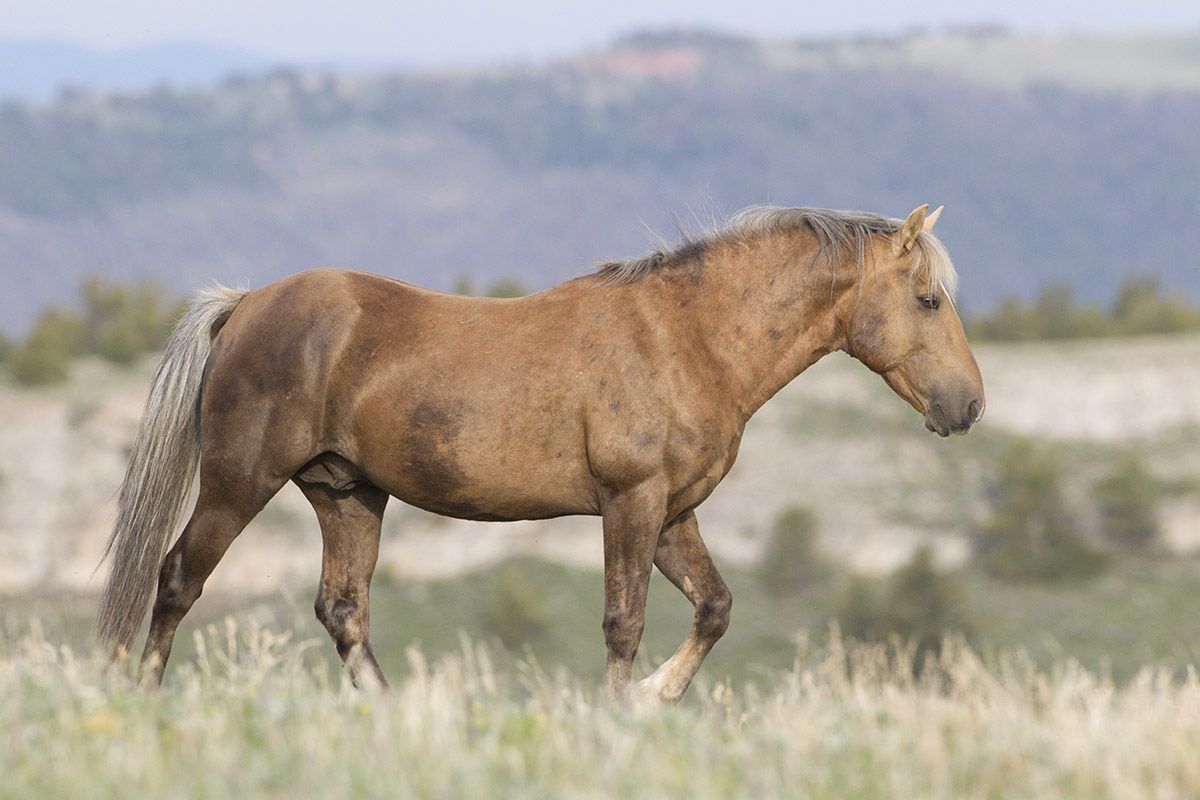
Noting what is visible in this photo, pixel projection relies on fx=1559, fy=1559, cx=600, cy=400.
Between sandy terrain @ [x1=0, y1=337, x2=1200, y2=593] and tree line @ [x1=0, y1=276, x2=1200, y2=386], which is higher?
tree line @ [x1=0, y1=276, x2=1200, y2=386]

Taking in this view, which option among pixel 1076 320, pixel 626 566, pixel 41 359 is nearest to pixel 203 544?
pixel 626 566

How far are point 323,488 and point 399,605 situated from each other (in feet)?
90.9

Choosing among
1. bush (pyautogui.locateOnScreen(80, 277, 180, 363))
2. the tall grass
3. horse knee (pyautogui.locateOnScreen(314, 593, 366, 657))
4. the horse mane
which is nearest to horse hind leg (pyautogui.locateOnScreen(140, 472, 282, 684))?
horse knee (pyautogui.locateOnScreen(314, 593, 366, 657))

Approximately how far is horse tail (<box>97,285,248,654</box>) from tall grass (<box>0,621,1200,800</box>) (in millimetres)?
1054

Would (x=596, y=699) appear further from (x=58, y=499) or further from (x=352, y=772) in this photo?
(x=58, y=499)

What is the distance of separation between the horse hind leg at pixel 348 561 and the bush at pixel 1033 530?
3091 centimetres

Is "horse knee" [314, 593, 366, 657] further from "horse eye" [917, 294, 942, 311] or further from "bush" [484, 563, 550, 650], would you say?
"bush" [484, 563, 550, 650]

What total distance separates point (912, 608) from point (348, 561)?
27044 millimetres

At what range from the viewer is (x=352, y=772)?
15.1 feet

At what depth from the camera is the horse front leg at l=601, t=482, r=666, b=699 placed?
6.96 metres

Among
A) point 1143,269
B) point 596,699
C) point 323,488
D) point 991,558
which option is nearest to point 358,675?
point 323,488

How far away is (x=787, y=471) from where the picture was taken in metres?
40.4

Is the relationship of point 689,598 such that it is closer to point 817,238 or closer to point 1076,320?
point 817,238

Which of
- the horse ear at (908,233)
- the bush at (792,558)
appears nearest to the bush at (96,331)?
the bush at (792,558)
